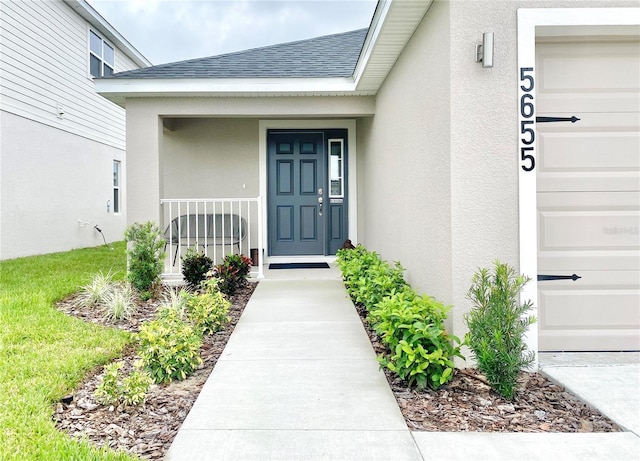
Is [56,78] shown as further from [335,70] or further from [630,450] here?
[630,450]

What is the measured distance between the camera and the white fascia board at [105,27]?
10120 millimetres

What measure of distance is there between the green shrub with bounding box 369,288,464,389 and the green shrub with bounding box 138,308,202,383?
4.06 feet

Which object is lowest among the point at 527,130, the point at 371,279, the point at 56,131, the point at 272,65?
the point at 371,279

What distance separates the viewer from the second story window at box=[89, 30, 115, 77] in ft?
36.6

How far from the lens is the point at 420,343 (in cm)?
263

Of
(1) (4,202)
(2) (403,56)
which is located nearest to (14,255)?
(1) (4,202)

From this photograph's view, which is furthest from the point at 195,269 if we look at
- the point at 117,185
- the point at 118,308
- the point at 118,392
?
the point at 117,185

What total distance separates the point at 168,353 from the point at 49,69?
9.06m

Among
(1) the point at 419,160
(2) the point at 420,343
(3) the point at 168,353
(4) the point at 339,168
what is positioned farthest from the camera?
(4) the point at 339,168

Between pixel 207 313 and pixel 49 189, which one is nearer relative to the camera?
pixel 207 313

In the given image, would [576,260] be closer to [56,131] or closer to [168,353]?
[168,353]

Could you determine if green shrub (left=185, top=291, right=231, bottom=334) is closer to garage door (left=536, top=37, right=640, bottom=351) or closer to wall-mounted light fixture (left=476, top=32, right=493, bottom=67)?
garage door (left=536, top=37, right=640, bottom=351)

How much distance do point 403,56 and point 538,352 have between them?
9.24 feet

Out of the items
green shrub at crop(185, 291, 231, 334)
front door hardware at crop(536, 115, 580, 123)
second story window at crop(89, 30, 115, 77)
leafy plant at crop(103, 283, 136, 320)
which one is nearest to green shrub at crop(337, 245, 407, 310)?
green shrub at crop(185, 291, 231, 334)
